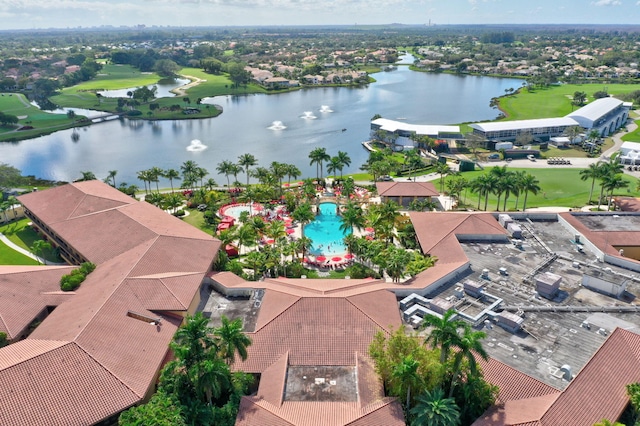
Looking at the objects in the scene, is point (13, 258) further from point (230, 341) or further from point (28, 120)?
point (28, 120)

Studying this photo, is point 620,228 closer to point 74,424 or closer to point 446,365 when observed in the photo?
point 446,365

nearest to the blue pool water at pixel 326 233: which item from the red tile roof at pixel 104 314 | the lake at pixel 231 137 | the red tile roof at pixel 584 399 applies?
the red tile roof at pixel 104 314

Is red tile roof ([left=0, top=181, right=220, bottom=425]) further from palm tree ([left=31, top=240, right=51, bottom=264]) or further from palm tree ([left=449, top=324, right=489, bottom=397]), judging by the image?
palm tree ([left=449, top=324, right=489, bottom=397])

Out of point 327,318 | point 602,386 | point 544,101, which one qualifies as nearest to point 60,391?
point 327,318

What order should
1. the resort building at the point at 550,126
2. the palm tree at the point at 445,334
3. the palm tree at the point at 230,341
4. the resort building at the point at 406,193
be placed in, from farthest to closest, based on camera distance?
the resort building at the point at 550,126, the resort building at the point at 406,193, the palm tree at the point at 230,341, the palm tree at the point at 445,334

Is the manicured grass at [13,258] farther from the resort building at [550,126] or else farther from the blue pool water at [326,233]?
the resort building at [550,126]

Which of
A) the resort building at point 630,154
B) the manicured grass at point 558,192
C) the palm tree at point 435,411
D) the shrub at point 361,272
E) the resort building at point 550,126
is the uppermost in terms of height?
the resort building at point 550,126
